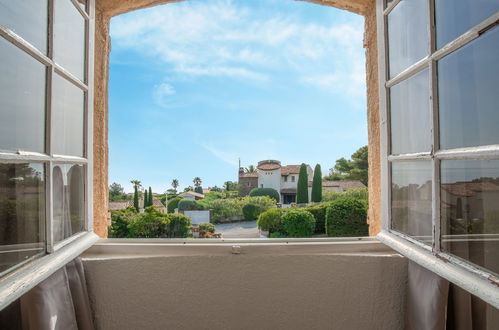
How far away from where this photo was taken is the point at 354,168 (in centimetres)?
771

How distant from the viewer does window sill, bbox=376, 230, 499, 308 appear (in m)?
0.65

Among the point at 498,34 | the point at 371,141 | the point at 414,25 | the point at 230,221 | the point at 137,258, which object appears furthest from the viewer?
the point at 230,221

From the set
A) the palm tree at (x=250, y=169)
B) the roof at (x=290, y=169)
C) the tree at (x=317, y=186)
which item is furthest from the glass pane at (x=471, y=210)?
the palm tree at (x=250, y=169)

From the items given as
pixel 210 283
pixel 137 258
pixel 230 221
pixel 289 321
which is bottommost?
pixel 230 221

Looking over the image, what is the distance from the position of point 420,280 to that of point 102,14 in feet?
6.15

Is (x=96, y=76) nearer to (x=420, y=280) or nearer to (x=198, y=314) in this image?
(x=198, y=314)

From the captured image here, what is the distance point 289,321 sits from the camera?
1250 mm

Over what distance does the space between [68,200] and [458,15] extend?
4.65ft

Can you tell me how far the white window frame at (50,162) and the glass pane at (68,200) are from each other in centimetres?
2

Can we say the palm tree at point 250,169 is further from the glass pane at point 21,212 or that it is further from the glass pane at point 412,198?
the glass pane at point 21,212

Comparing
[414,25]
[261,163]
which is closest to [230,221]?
[261,163]

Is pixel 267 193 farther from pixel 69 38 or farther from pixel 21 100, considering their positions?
pixel 21 100

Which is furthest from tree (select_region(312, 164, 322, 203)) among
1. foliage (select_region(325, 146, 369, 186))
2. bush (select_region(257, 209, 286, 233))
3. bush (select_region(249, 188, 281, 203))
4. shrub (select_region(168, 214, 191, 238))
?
shrub (select_region(168, 214, 191, 238))

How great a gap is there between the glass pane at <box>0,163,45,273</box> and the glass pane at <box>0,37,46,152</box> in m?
0.07
